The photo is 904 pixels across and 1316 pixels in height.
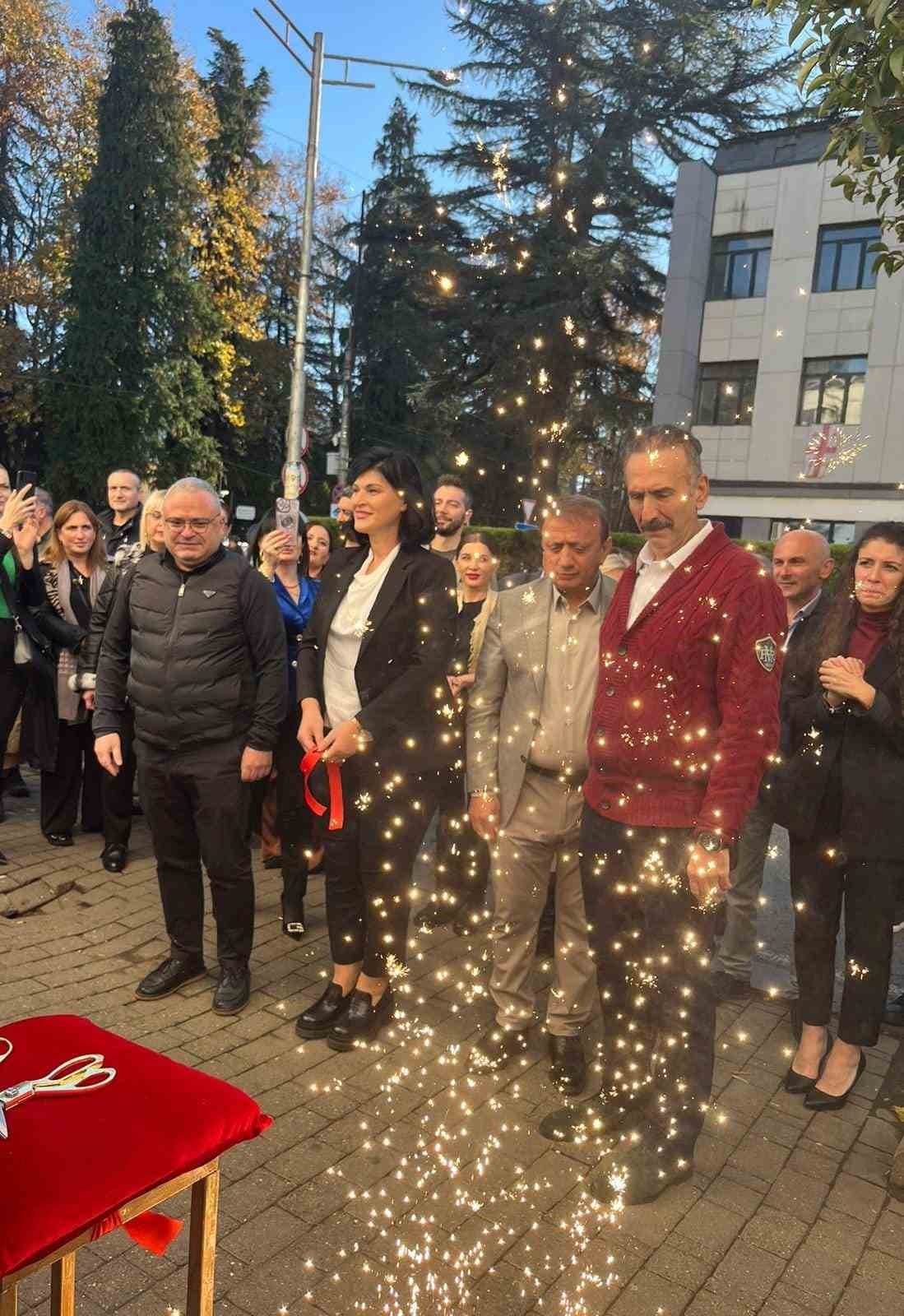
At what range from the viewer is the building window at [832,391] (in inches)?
832

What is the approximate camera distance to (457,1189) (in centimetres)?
278

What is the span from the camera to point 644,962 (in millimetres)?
2994

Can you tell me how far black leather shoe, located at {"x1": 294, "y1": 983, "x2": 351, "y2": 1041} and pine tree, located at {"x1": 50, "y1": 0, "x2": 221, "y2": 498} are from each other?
25910 mm

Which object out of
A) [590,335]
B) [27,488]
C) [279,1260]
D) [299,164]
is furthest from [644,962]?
[299,164]

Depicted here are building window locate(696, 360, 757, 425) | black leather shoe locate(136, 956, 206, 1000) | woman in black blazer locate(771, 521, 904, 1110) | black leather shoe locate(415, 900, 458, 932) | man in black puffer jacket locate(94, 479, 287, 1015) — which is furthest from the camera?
building window locate(696, 360, 757, 425)

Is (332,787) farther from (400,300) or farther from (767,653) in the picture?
(400,300)

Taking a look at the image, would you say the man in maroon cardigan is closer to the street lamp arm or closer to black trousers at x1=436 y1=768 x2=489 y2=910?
black trousers at x1=436 y1=768 x2=489 y2=910

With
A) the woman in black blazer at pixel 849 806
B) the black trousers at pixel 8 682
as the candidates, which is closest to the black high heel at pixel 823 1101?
the woman in black blazer at pixel 849 806

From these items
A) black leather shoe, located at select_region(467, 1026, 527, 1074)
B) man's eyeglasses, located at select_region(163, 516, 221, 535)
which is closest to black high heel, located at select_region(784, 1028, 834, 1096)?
black leather shoe, located at select_region(467, 1026, 527, 1074)

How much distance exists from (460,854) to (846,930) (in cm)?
224

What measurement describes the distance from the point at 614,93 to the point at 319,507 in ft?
66.3

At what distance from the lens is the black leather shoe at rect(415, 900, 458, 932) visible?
484 cm

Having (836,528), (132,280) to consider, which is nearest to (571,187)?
(836,528)

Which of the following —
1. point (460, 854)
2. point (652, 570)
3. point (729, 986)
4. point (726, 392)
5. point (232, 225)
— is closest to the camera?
point (652, 570)
